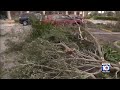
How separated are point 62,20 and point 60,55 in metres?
0.82

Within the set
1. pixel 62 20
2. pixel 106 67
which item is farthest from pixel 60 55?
pixel 106 67

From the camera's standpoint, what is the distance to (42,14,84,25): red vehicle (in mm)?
5336

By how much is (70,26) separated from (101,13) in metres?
0.94

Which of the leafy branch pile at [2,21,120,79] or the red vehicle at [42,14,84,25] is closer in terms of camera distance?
the leafy branch pile at [2,21,120,79]

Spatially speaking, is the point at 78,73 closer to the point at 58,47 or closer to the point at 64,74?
the point at 64,74

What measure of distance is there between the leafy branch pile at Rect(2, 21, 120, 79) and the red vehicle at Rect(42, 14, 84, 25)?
5.1 inches

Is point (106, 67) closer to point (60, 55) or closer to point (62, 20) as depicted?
point (60, 55)

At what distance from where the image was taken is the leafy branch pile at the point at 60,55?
521cm

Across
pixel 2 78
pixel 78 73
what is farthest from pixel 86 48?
pixel 2 78

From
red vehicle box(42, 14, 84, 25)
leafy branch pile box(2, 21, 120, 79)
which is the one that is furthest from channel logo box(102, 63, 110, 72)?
red vehicle box(42, 14, 84, 25)

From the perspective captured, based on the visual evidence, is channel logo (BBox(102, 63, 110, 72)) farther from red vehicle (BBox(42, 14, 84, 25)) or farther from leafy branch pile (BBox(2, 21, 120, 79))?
red vehicle (BBox(42, 14, 84, 25))

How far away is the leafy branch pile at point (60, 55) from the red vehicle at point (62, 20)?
0.13 meters

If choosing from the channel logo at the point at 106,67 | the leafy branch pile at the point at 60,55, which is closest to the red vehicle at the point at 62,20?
the leafy branch pile at the point at 60,55

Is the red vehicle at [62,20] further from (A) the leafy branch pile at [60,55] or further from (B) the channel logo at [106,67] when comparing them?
(B) the channel logo at [106,67]
